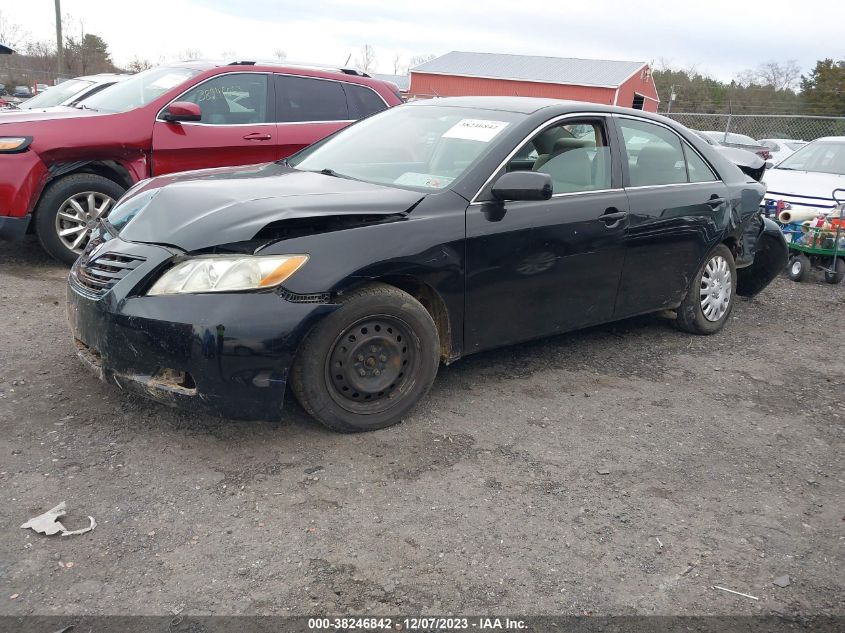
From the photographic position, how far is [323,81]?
7543 mm

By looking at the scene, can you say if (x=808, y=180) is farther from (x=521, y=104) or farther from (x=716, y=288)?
(x=521, y=104)

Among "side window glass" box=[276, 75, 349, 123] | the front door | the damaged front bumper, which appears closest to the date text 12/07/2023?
the damaged front bumper

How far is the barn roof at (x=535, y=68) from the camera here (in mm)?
46375

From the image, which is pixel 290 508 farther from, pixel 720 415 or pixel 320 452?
pixel 720 415

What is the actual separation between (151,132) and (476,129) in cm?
358

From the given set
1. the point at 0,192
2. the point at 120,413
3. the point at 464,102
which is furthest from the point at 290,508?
the point at 0,192

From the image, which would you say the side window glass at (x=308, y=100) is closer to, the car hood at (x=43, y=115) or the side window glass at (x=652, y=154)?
the car hood at (x=43, y=115)

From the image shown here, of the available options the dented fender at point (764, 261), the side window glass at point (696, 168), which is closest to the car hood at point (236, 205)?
the side window glass at point (696, 168)

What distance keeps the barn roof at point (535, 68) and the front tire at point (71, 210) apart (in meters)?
42.4

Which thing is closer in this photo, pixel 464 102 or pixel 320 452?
pixel 320 452

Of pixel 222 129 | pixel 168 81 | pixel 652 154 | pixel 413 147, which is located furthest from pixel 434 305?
pixel 168 81

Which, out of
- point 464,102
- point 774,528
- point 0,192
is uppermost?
point 464,102

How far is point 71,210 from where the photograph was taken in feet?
20.9

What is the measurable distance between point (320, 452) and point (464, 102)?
2489mm
